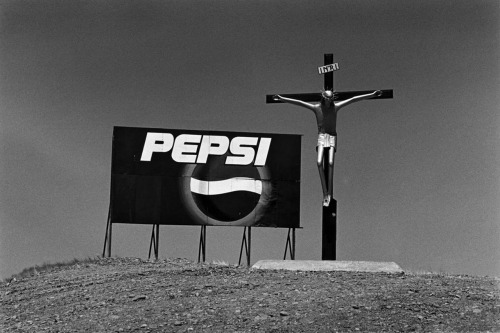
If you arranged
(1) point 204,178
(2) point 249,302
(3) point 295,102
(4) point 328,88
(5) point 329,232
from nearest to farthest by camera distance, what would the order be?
(2) point 249,302 < (5) point 329,232 < (4) point 328,88 < (3) point 295,102 < (1) point 204,178

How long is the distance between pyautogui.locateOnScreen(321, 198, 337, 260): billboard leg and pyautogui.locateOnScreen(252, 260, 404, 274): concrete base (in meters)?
1.28

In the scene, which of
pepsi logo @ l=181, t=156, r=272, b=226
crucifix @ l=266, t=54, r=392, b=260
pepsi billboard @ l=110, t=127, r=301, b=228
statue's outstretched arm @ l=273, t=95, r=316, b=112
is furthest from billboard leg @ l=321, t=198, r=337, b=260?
pepsi logo @ l=181, t=156, r=272, b=226

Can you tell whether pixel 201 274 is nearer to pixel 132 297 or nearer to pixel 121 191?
pixel 132 297

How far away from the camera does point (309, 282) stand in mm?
23000

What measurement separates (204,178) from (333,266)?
8447 mm

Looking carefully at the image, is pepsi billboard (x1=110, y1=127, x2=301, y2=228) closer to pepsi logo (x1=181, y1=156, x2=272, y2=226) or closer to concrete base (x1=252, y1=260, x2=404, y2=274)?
pepsi logo (x1=181, y1=156, x2=272, y2=226)

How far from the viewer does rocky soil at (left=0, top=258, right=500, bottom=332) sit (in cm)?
1975

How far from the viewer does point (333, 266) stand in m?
25.2

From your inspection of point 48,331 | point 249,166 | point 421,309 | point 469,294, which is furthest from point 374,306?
point 249,166

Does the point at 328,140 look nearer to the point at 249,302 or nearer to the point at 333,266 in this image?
the point at 333,266

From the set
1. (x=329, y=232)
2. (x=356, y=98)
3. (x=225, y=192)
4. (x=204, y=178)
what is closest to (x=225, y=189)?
(x=225, y=192)

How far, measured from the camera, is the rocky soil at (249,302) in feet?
64.8

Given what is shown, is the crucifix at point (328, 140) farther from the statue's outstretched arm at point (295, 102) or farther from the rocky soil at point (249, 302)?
the rocky soil at point (249, 302)

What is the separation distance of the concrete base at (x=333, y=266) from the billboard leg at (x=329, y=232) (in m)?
1.28
